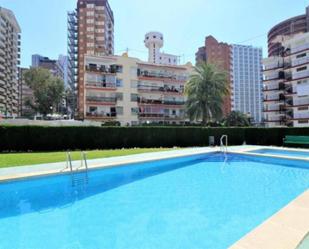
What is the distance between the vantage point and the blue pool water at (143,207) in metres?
5.78

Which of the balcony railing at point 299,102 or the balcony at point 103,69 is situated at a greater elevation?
the balcony at point 103,69

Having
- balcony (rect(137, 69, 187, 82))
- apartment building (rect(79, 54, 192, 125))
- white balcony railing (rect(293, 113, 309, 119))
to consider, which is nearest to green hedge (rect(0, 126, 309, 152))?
apartment building (rect(79, 54, 192, 125))

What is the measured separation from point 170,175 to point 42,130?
11980mm

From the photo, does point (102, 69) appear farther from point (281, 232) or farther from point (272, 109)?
point (281, 232)

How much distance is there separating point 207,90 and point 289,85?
3396 cm

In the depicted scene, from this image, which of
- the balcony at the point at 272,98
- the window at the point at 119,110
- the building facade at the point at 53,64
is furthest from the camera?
the building facade at the point at 53,64

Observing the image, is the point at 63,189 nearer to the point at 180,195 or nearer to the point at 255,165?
the point at 180,195

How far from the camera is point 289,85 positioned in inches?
2435

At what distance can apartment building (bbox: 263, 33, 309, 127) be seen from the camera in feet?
181

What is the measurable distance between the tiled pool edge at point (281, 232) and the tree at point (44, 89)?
166ft

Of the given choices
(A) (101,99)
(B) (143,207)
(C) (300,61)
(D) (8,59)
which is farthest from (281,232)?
(D) (8,59)

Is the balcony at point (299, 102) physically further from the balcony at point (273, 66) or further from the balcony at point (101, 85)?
the balcony at point (101, 85)

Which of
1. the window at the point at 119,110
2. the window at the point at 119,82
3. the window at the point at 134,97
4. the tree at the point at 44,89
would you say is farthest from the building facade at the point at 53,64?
the window at the point at 119,110

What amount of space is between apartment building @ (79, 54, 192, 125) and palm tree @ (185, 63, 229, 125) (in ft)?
43.1
